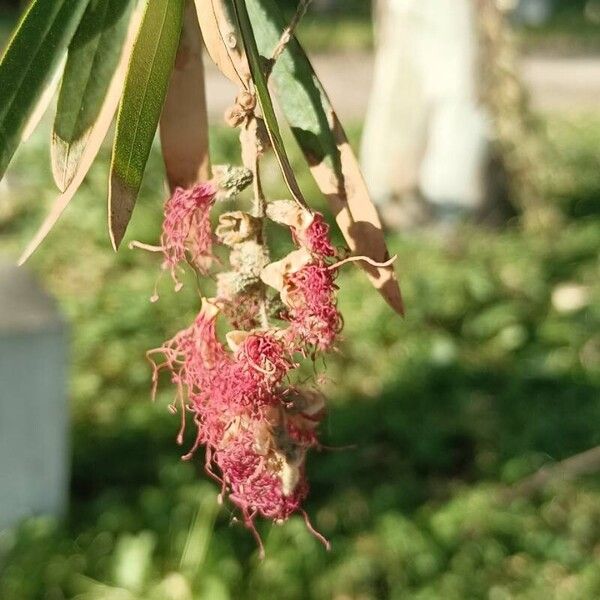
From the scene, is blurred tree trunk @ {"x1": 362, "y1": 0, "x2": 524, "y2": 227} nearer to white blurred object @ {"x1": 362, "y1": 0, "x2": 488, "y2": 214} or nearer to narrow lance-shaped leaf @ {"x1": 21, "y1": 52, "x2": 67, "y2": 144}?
white blurred object @ {"x1": 362, "y1": 0, "x2": 488, "y2": 214}

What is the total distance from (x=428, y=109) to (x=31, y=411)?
245 cm

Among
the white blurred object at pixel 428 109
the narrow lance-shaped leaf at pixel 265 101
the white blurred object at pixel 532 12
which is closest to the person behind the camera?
the narrow lance-shaped leaf at pixel 265 101

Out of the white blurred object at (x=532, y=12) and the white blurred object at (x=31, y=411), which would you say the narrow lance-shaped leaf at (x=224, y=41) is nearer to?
the white blurred object at (x=31, y=411)

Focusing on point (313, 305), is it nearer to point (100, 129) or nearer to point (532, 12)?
point (100, 129)

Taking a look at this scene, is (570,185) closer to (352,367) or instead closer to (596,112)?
(352,367)

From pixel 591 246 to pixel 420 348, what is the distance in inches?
41.6

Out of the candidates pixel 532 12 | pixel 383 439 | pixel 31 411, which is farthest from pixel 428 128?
pixel 532 12

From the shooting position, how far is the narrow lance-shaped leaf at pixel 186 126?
30.1 inches

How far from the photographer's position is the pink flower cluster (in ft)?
2.12

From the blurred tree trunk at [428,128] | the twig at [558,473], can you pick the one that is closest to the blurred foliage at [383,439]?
the twig at [558,473]

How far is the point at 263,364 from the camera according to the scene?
65 cm

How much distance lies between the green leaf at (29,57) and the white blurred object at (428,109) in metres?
3.94

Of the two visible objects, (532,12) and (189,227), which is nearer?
(189,227)

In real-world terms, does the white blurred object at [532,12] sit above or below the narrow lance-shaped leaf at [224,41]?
below
